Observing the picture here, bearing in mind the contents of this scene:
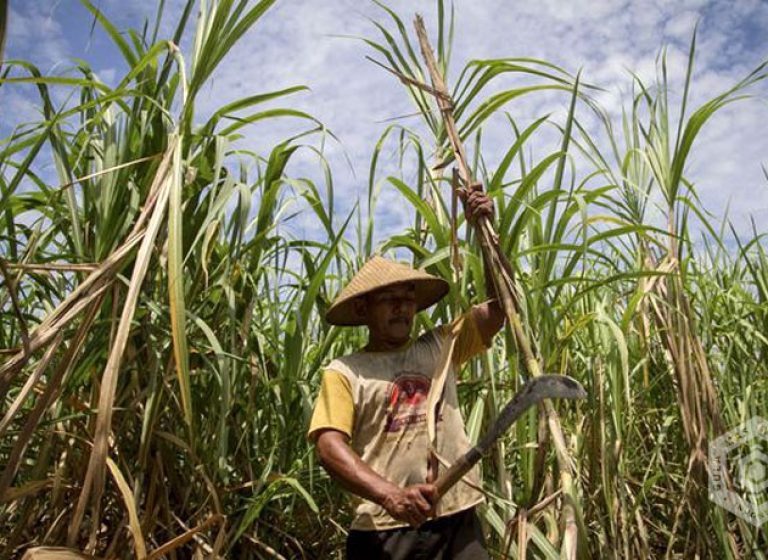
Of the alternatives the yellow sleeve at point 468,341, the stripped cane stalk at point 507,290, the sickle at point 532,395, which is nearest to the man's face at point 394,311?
the yellow sleeve at point 468,341

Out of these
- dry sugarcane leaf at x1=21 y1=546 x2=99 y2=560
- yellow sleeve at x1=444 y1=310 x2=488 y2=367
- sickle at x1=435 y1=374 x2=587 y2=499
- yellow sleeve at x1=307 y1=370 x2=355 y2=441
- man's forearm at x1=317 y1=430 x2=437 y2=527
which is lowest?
dry sugarcane leaf at x1=21 y1=546 x2=99 y2=560

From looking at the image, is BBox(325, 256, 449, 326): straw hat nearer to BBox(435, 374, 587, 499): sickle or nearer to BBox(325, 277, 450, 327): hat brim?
BBox(325, 277, 450, 327): hat brim

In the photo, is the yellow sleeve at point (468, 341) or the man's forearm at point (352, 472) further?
the yellow sleeve at point (468, 341)

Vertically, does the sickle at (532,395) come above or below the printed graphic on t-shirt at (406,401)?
above

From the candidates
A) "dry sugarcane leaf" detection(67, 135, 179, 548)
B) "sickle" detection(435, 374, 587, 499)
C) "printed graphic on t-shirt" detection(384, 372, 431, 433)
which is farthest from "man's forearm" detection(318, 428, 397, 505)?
"dry sugarcane leaf" detection(67, 135, 179, 548)

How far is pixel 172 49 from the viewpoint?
1.50 metres

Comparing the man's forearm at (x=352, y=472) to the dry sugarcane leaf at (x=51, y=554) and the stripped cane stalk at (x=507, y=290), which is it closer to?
the stripped cane stalk at (x=507, y=290)

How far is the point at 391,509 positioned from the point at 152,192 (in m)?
0.78

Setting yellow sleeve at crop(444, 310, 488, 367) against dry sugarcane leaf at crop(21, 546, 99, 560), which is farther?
yellow sleeve at crop(444, 310, 488, 367)

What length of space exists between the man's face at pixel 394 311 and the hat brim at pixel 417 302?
0.9 inches

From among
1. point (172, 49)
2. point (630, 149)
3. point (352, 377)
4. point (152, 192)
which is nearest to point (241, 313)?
point (352, 377)

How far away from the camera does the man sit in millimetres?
1448

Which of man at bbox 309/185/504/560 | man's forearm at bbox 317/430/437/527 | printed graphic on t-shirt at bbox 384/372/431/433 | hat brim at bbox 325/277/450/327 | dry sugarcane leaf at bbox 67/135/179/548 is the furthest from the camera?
hat brim at bbox 325/277/450/327

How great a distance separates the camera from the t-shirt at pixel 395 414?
1518mm
